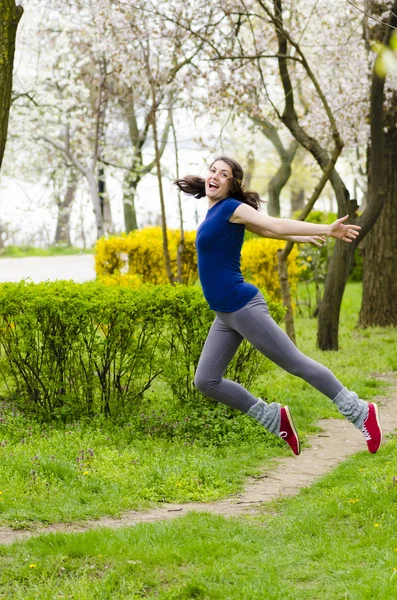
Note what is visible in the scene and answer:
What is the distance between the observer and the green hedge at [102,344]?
7094 millimetres

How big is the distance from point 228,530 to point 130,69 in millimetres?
10253

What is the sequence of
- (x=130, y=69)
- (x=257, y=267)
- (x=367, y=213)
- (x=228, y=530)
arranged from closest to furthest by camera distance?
(x=228, y=530) → (x=367, y=213) → (x=130, y=69) → (x=257, y=267)

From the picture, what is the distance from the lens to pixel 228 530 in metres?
4.41

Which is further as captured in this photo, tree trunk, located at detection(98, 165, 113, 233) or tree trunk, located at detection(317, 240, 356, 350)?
tree trunk, located at detection(98, 165, 113, 233)

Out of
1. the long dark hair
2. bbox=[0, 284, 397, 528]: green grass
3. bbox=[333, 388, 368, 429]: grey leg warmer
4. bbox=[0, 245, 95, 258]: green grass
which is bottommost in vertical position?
bbox=[0, 284, 397, 528]: green grass

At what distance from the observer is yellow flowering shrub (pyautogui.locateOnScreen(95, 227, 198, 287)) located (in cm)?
1459

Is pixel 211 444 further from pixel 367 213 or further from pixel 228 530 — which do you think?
pixel 367 213

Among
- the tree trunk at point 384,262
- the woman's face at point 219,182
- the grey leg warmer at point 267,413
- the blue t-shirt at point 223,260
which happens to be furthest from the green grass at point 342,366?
the woman's face at point 219,182

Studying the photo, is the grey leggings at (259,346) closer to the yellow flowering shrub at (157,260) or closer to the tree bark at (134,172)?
the yellow flowering shrub at (157,260)

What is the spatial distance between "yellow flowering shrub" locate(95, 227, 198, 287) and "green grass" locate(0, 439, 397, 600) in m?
9.93

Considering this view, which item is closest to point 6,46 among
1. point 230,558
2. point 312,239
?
point 312,239

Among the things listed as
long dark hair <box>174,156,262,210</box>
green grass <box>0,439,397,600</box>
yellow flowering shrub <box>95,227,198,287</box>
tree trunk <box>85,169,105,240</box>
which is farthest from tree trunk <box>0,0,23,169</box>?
tree trunk <box>85,169,105,240</box>

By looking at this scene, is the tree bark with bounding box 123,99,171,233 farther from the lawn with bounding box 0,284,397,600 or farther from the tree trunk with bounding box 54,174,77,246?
the lawn with bounding box 0,284,397,600

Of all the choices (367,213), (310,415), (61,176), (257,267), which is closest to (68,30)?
(61,176)
